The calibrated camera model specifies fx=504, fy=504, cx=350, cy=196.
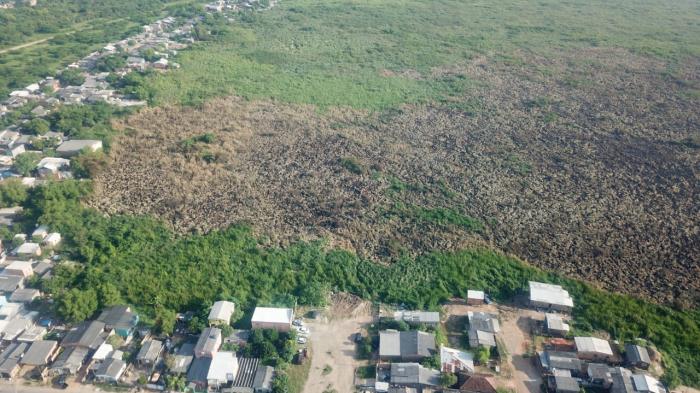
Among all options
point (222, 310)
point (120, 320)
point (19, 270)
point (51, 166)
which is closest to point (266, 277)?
point (222, 310)

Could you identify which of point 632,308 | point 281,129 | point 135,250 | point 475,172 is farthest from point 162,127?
Answer: point 632,308

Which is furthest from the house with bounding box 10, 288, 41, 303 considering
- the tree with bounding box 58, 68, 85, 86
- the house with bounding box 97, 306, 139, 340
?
the tree with bounding box 58, 68, 85, 86

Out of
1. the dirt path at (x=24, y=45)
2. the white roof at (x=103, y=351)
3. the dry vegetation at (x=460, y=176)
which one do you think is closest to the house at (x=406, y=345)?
the dry vegetation at (x=460, y=176)

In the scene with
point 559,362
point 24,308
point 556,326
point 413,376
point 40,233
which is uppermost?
point 556,326

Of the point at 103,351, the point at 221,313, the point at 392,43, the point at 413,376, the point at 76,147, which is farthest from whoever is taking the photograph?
the point at 392,43

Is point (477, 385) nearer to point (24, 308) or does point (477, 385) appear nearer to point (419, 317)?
point (419, 317)

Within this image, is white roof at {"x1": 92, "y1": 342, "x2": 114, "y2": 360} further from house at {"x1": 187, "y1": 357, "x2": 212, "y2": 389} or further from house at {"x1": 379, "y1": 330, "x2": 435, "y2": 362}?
house at {"x1": 379, "y1": 330, "x2": 435, "y2": 362}
